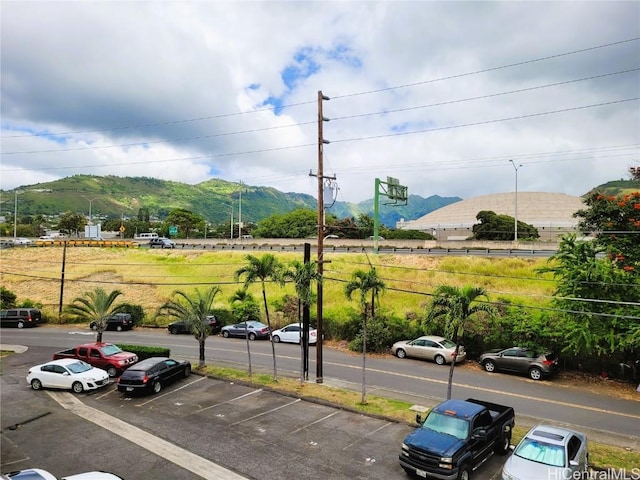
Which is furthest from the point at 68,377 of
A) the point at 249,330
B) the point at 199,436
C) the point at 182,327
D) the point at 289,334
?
the point at 182,327

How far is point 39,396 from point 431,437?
19.0 metres

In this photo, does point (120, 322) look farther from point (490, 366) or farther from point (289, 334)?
point (490, 366)

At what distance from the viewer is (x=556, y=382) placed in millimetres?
21656

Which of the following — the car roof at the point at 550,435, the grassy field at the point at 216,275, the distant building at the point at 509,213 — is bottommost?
the car roof at the point at 550,435

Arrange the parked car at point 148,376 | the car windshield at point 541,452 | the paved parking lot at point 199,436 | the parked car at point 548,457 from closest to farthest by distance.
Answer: the parked car at point 548,457, the car windshield at point 541,452, the paved parking lot at point 199,436, the parked car at point 148,376

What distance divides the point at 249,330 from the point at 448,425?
2350cm

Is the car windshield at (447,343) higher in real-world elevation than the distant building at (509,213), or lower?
lower

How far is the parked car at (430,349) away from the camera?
981 inches

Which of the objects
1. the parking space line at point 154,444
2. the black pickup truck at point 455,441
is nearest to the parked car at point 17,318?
the parking space line at point 154,444

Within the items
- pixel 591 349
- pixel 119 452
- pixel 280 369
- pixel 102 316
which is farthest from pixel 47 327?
pixel 591 349

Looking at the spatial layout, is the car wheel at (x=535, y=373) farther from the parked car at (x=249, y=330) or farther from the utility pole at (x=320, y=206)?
the parked car at (x=249, y=330)

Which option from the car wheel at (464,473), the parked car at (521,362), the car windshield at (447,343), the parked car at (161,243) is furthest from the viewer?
the parked car at (161,243)

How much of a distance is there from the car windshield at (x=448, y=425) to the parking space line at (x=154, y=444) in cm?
557

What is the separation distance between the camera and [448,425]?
12.5m
